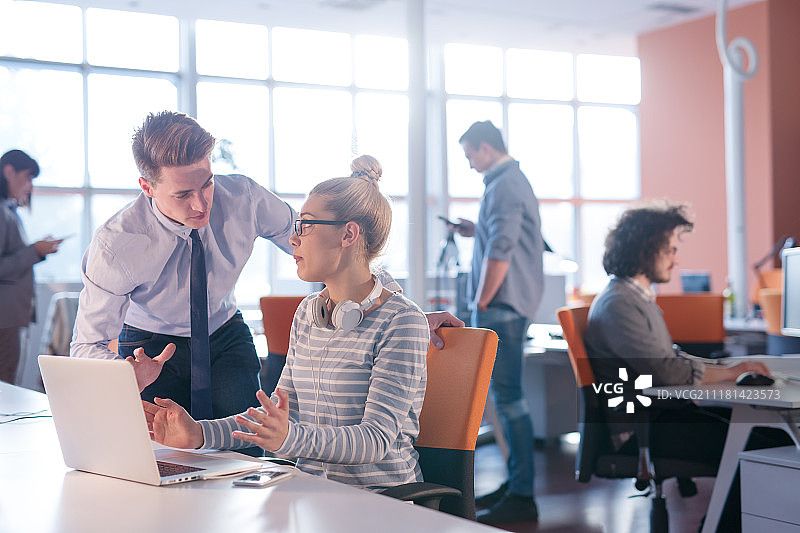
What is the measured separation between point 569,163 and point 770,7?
297 centimetres

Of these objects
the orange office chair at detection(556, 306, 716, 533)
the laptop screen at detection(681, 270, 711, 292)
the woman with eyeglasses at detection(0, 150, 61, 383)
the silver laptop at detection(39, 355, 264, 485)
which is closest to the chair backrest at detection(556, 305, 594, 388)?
the orange office chair at detection(556, 306, 716, 533)

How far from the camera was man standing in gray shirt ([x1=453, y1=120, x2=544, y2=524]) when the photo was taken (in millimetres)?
3594

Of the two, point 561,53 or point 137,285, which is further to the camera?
point 561,53

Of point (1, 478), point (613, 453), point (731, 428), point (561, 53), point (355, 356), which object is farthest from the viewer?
point (561, 53)

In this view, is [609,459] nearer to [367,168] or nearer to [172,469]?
[367,168]

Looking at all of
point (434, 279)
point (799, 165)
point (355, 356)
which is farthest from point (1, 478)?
point (799, 165)

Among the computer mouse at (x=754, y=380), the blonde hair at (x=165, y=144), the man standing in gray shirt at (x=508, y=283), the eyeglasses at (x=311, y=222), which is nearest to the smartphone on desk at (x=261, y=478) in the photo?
the eyeglasses at (x=311, y=222)

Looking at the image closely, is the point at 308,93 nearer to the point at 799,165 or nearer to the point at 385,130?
the point at 385,130

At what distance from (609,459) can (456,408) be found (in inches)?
53.5

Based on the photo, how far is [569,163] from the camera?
35.5ft

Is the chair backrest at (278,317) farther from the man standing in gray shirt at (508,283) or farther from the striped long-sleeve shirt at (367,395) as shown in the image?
the striped long-sleeve shirt at (367,395)

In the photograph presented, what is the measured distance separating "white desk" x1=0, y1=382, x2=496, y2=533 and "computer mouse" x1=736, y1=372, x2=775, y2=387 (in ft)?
5.23

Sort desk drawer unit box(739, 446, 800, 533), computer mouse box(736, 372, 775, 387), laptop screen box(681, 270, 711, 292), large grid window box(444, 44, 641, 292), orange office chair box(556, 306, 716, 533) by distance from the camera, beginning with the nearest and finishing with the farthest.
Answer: desk drawer unit box(739, 446, 800, 533), computer mouse box(736, 372, 775, 387), orange office chair box(556, 306, 716, 533), laptop screen box(681, 270, 711, 292), large grid window box(444, 44, 641, 292)

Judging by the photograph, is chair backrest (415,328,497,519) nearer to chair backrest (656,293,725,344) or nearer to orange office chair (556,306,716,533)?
orange office chair (556,306,716,533)
